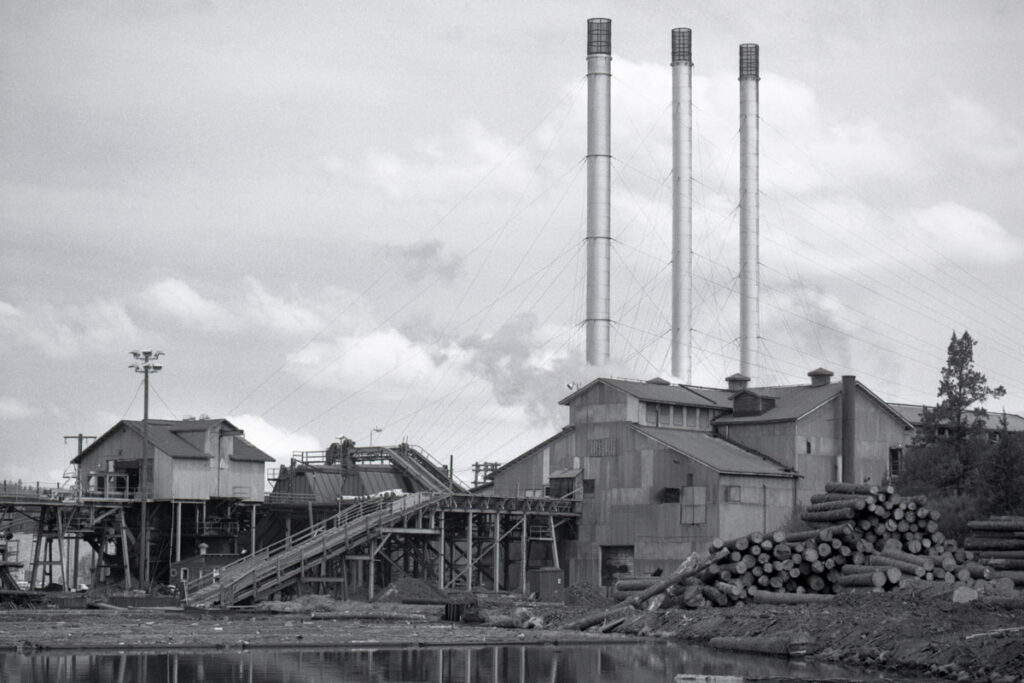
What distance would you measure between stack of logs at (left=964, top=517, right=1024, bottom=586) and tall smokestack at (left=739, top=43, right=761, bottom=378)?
5434 centimetres

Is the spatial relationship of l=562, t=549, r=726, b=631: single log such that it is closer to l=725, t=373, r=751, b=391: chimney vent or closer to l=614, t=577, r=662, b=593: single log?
l=614, t=577, r=662, b=593: single log

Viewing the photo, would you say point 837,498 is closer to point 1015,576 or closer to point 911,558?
point 911,558

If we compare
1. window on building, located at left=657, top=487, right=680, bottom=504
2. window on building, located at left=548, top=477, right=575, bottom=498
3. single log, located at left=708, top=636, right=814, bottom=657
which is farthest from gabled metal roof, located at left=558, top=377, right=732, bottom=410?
single log, located at left=708, top=636, right=814, bottom=657

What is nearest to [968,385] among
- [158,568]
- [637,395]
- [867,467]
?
[867,467]

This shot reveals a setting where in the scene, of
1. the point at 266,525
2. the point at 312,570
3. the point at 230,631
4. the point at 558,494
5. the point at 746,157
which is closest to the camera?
the point at 230,631

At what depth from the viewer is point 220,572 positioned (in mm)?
62688

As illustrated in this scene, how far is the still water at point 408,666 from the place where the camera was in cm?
2967

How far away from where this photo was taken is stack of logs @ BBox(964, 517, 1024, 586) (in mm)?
48719

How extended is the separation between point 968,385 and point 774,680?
158 ft

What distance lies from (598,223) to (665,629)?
1918 inches

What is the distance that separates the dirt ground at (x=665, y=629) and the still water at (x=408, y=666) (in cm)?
143

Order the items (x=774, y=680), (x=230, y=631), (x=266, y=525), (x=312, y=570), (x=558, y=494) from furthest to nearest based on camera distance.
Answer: (x=266, y=525) → (x=558, y=494) → (x=312, y=570) → (x=230, y=631) → (x=774, y=680)

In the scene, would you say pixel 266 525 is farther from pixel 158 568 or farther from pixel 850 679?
pixel 850 679

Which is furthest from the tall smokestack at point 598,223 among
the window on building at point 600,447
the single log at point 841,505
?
the single log at point 841,505
